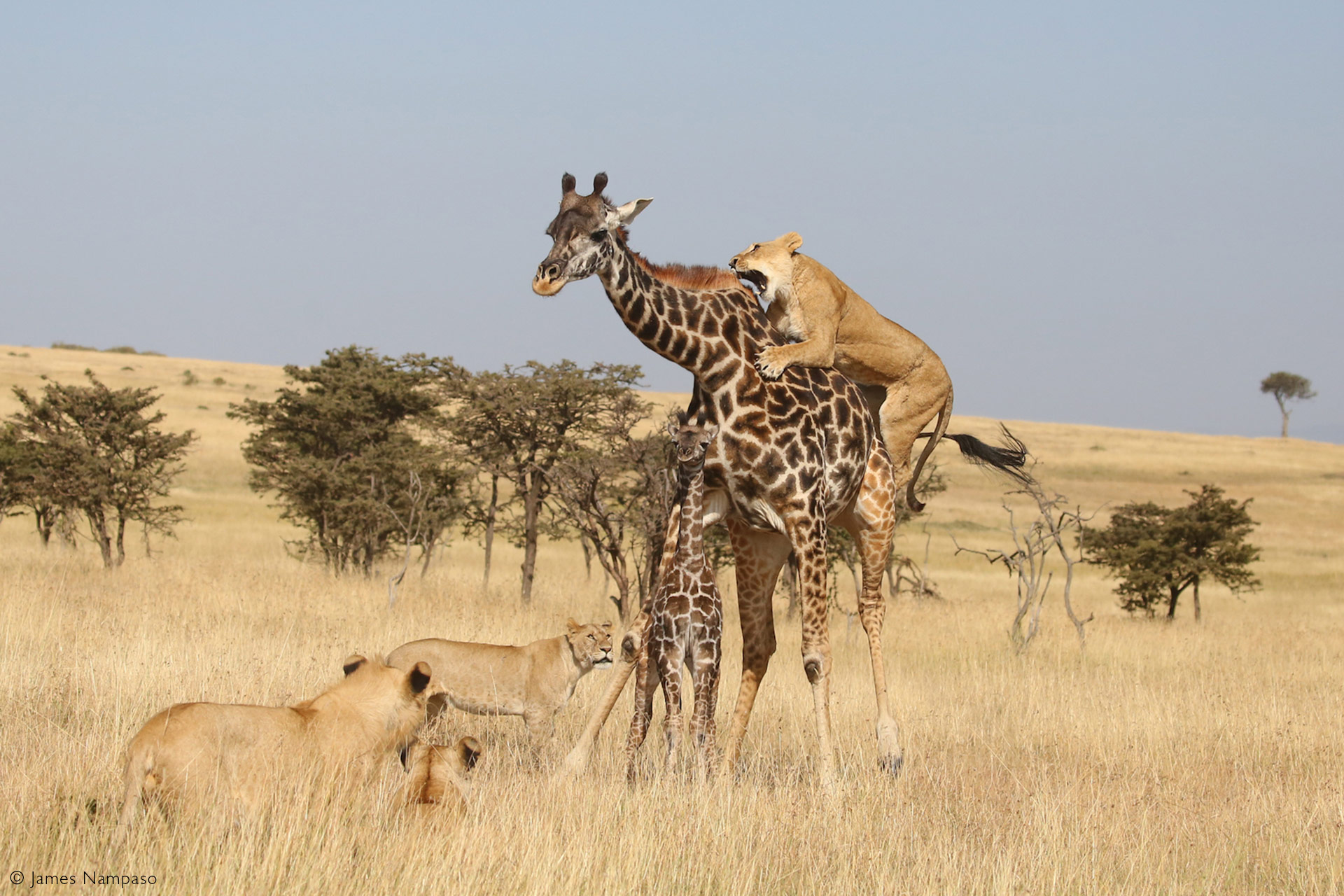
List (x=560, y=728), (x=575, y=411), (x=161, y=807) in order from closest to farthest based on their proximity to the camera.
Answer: (x=161, y=807)
(x=560, y=728)
(x=575, y=411)

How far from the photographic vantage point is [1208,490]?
24438mm

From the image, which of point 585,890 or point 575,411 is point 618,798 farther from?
point 575,411

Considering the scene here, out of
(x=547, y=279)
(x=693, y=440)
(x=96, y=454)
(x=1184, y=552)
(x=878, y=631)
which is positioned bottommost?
(x=1184, y=552)

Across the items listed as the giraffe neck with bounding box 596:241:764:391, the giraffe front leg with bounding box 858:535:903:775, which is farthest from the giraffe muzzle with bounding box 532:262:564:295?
the giraffe front leg with bounding box 858:535:903:775

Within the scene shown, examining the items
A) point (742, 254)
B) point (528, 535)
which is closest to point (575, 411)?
point (528, 535)

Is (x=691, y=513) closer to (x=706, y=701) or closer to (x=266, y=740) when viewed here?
(x=706, y=701)

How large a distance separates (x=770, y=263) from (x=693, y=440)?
43.8 inches

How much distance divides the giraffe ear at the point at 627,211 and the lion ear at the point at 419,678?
2452 millimetres

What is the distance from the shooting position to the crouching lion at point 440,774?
5.38 meters

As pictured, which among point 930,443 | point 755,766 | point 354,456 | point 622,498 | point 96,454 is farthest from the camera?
point 354,456

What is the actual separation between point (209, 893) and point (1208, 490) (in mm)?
24312

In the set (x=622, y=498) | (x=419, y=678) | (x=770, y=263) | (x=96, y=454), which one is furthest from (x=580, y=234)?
(x=96, y=454)

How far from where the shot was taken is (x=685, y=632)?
6.65 meters

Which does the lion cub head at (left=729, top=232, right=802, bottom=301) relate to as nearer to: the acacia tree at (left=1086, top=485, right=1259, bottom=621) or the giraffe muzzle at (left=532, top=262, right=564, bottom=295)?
the giraffe muzzle at (left=532, top=262, right=564, bottom=295)
